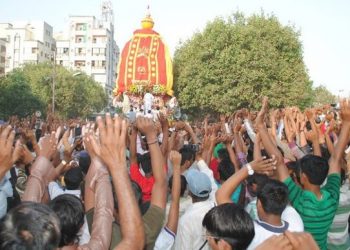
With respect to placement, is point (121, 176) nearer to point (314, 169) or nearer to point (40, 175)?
point (40, 175)

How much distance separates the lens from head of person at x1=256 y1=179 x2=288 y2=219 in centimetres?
324

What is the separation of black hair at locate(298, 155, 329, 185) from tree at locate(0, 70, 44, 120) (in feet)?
123

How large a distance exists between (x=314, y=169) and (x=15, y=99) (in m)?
39.4

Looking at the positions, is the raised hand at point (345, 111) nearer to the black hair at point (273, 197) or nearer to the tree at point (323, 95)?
the black hair at point (273, 197)

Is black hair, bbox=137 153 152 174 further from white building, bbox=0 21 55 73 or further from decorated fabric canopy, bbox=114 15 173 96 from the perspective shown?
white building, bbox=0 21 55 73

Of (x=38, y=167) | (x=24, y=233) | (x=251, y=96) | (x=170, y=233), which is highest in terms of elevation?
(x=251, y=96)

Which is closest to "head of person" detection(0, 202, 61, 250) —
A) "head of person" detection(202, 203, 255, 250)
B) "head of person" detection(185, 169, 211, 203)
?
"head of person" detection(202, 203, 255, 250)

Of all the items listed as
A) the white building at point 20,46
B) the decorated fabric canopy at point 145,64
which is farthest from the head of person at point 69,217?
the white building at point 20,46

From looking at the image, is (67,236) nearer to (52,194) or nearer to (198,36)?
(52,194)

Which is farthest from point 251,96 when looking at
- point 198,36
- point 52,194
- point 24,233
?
point 24,233

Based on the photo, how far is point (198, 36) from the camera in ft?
112

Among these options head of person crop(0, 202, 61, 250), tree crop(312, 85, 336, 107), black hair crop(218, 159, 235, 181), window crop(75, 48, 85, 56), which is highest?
window crop(75, 48, 85, 56)

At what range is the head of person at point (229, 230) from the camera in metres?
2.53

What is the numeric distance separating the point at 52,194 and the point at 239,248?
93.5 inches
